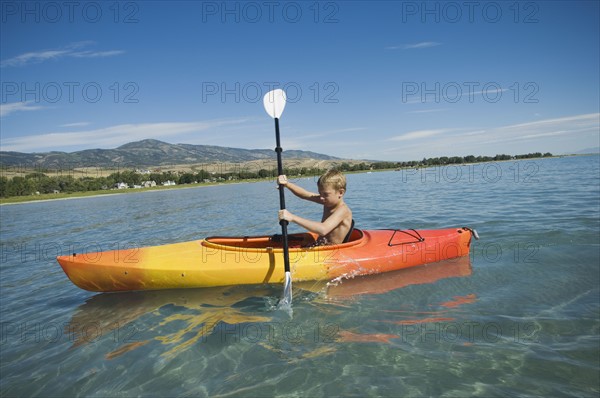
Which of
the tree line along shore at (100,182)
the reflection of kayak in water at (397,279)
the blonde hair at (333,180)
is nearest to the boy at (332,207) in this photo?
the blonde hair at (333,180)

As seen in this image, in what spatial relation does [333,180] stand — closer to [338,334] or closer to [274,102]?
[274,102]

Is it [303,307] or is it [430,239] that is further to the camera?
[430,239]

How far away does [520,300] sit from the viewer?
5.21m

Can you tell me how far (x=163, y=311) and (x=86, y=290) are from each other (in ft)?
6.80

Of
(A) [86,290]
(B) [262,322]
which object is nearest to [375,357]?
(B) [262,322]

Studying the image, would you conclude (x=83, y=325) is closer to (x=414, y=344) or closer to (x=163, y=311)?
(x=163, y=311)

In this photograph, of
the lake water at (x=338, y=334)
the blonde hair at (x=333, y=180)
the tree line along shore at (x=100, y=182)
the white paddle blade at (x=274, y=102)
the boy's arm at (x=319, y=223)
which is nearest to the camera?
the lake water at (x=338, y=334)

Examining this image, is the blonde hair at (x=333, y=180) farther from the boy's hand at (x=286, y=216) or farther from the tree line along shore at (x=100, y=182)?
the tree line along shore at (x=100, y=182)

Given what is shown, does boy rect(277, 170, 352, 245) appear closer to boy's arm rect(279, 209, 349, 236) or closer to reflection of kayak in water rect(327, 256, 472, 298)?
boy's arm rect(279, 209, 349, 236)

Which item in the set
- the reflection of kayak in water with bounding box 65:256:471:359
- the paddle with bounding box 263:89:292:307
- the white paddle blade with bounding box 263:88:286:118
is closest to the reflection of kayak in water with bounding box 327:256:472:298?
the reflection of kayak in water with bounding box 65:256:471:359

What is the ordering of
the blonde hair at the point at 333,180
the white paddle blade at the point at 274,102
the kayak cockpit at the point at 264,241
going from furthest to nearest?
the white paddle blade at the point at 274,102 < the kayak cockpit at the point at 264,241 < the blonde hair at the point at 333,180

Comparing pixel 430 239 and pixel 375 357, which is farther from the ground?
pixel 430 239

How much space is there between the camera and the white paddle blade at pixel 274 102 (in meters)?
7.18

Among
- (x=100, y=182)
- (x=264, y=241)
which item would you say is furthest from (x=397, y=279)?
(x=100, y=182)
